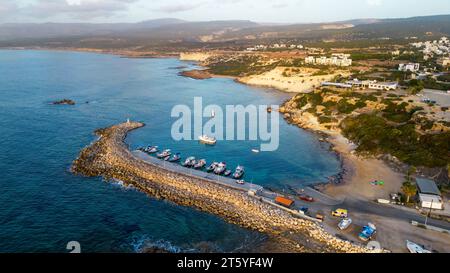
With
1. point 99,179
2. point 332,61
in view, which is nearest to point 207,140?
point 99,179

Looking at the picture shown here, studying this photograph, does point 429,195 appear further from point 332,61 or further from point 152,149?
point 332,61

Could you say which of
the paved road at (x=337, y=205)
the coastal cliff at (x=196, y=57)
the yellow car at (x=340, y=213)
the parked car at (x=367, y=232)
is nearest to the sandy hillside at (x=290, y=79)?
the paved road at (x=337, y=205)

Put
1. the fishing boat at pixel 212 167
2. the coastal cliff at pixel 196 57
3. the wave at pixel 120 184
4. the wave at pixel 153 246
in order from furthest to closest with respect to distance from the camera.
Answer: the coastal cliff at pixel 196 57
the fishing boat at pixel 212 167
the wave at pixel 120 184
the wave at pixel 153 246

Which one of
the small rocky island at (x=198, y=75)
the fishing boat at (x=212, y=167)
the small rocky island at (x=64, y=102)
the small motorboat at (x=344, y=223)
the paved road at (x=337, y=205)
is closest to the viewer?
the small motorboat at (x=344, y=223)

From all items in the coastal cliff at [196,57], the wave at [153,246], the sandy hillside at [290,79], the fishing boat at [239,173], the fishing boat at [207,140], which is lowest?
the wave at [153,246]

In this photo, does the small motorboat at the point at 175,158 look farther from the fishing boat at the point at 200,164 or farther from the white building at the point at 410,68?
the white building at the point at 410,68

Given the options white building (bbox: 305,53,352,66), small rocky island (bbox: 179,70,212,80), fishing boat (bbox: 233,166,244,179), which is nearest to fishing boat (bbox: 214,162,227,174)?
fishing boat (bbox: 233,166,244,179)

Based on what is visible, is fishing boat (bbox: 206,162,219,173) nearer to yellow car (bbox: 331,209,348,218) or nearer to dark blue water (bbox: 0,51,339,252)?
dark blue water (bbox: 0,51,339,252)
